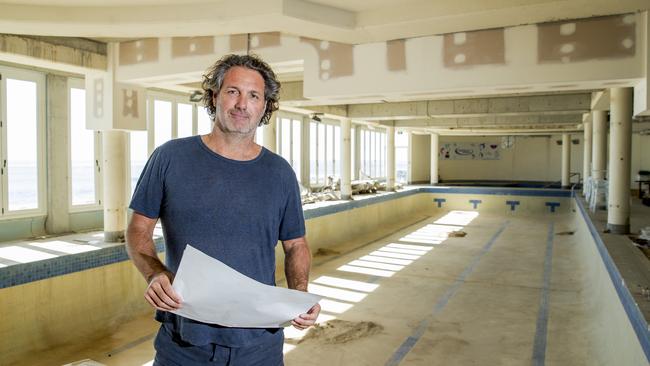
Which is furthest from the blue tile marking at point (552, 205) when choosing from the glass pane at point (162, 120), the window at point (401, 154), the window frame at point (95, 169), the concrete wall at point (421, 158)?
the window frame at point (95, 169)

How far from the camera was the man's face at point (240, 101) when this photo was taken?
1.88 m

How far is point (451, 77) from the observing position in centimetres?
543

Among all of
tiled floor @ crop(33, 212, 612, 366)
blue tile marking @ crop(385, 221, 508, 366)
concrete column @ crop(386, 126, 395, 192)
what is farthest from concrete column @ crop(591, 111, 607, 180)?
concrete column @ crop(386, 126, 395, 192)

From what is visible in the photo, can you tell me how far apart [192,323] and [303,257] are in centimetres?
53

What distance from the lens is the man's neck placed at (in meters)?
1.93

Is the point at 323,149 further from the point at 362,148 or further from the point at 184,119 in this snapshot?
the point at 184,119

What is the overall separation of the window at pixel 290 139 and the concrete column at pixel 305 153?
0.12 m

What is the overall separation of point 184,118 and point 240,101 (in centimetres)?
1107

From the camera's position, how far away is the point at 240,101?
188 cm

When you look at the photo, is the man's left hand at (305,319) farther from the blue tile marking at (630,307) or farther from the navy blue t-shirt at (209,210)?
the blue tile marking at (630,307)

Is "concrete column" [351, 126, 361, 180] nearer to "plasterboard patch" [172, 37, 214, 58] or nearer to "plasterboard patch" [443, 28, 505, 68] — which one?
"plasterboard patch" [172, 37, 214, 58]

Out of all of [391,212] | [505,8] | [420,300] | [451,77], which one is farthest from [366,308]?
[391,212]

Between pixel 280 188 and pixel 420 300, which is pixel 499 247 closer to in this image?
pixel 420 300

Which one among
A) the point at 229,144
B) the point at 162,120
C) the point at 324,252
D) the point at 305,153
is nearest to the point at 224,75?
the point at 229,144
